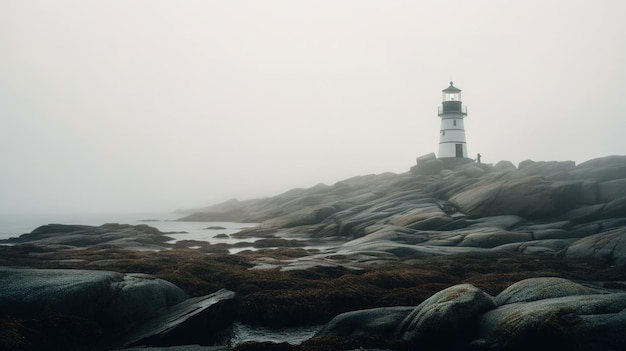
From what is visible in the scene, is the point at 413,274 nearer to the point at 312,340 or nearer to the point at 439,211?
the point at 312,340

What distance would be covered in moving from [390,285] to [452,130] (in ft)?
221

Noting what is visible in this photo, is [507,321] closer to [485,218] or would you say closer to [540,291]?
[540,291]

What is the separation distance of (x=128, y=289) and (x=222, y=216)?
113 metres

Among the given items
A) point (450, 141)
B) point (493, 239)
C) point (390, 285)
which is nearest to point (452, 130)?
point (450, 141)

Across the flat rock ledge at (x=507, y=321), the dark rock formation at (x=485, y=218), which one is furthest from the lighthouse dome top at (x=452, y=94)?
the flat rock ledge at (x=507, y=321)

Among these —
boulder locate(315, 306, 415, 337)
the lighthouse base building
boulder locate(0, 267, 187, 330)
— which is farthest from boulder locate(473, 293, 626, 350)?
the lighthouse base building

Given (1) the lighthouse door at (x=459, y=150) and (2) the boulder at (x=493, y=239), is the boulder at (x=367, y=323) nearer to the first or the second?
(2) the boulder at (x=493, y=239)

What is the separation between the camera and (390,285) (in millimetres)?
24000

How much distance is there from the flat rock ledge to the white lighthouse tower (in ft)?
233

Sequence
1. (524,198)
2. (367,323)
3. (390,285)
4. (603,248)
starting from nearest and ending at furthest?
1. (367,323)
2. (390,285)
3. (603,248)
4. (524,198)

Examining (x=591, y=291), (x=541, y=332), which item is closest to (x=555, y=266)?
(x=591, y=291)

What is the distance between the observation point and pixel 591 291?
1695 cm

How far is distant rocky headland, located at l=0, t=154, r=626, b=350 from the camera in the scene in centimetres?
1472

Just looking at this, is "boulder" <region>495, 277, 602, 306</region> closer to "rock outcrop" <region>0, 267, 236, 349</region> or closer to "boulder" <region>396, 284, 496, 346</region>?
"boulder" <region>396, 284, 496, 346</region>
